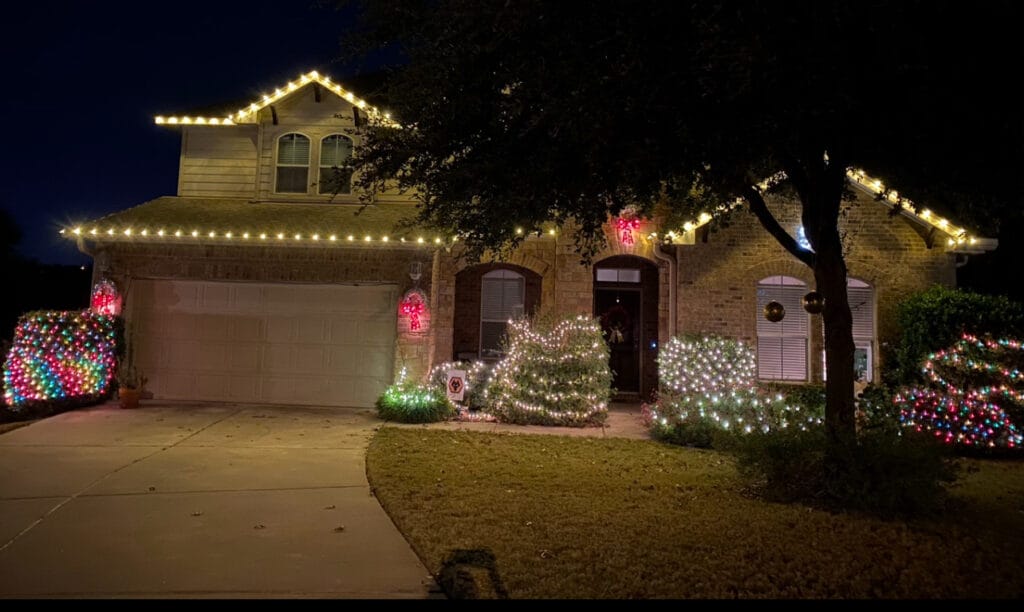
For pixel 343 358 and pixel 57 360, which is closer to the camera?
pixel 57 360

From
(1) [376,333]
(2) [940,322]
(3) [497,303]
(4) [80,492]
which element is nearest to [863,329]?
(2) [940,322]

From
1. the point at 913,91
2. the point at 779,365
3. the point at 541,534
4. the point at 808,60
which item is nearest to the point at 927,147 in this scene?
the point at 913,91

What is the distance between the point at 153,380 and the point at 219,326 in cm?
148

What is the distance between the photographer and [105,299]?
1068 cm

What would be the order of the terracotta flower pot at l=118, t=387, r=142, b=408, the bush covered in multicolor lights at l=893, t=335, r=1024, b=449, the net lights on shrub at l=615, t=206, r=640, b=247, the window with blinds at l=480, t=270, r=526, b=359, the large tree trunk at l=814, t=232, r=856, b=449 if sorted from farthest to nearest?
the window with blinds at l=480, t=270, r=526, b=359 < the net lights on shrub at l=615, t=206, r=640, b=247 < the terracotta flower pot at l=118, t=387, r=142, b=408 < the bush covered in multicolor lights at l=893, t=335, r=1024, b=449 < the large tree trunk at l=814, t=232, r=856, b=449

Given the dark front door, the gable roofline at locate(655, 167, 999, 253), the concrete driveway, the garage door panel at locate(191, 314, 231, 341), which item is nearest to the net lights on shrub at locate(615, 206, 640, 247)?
the gable roofline at locate(655, 167, 999, 253)

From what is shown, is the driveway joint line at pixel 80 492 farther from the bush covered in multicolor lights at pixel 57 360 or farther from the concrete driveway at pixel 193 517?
the bush covered in multicolor lights at pixel 57 360

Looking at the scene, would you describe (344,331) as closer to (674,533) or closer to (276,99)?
(276,99)

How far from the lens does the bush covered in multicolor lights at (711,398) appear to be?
8.64 m

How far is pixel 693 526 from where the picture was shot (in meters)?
5.02

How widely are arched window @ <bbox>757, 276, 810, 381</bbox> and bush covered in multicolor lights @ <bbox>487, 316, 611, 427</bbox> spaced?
3.25 meters

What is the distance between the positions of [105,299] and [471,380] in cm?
645

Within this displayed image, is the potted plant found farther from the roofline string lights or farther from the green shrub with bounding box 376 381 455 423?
the green shrub with bounding box 376 381 455 423

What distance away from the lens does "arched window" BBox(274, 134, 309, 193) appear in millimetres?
12516
